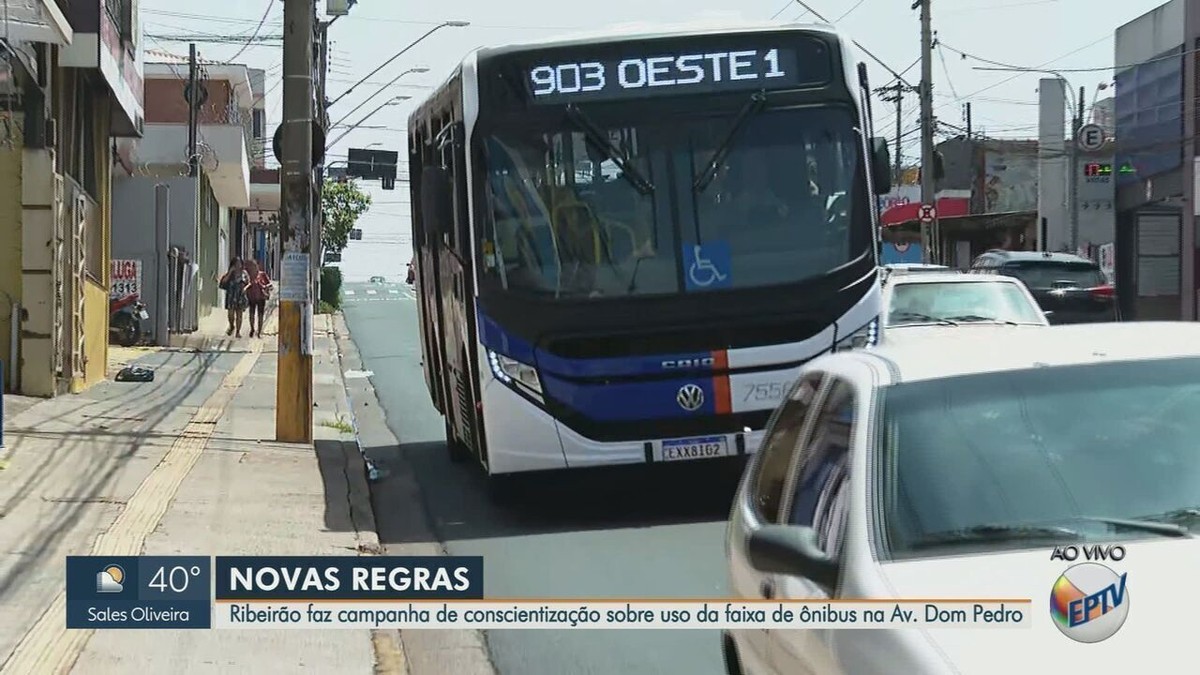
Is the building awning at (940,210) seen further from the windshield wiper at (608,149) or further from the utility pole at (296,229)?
the windshield wiper at (608,149)

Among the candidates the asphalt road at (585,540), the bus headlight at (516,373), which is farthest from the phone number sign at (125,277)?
the bus headlight at (516,373)

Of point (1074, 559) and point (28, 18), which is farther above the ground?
point (28, 18)

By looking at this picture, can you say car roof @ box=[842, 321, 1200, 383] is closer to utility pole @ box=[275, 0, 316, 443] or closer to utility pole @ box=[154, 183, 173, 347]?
utility pole @ box=[275, 0, 316, 443]

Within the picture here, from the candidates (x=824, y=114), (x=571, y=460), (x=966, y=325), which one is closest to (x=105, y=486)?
(x=571, y=460)

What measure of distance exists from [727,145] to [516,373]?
2.14m

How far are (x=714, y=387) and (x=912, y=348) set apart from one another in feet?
19.4

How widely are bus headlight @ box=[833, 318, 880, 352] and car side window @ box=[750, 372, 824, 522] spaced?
5466 millimetres

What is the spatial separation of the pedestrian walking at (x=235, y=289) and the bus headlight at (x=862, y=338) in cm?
2556

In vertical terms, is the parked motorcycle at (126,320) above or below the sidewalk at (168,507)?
above

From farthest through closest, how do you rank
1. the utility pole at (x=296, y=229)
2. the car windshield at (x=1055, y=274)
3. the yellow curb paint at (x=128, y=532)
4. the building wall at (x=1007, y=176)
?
the building wall at (x=1007, y=176)
the car windshield at (x=1055, y=274)
the utility pole at (x=296, y=229)
the yellow curb paint at (x=128, y=532)

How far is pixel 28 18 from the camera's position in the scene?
50.0ft

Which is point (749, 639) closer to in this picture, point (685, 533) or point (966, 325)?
point (685, 533)

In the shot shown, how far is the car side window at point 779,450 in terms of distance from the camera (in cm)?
543

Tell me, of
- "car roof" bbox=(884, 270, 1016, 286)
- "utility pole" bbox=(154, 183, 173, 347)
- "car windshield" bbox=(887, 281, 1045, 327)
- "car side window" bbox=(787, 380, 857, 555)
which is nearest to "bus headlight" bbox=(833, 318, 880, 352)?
"car windshield" bbox=(887, 281, 1045, 327)
